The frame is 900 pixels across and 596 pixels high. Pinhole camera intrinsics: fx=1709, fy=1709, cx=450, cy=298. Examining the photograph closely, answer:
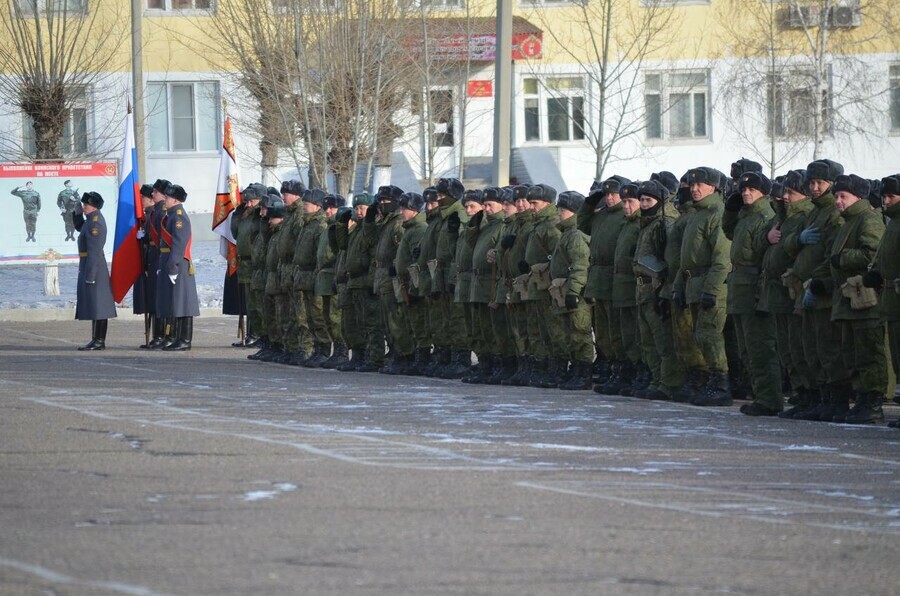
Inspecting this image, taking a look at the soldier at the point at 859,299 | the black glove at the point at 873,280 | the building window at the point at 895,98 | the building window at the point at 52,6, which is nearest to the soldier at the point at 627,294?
the soldier at the point at 859,299

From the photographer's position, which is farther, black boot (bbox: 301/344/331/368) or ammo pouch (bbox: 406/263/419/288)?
black boot (bbox: 301/344/331/368)

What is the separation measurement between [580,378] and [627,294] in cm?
112

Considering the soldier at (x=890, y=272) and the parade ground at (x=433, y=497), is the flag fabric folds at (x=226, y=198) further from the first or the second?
the soldier at (x=890, y=272)

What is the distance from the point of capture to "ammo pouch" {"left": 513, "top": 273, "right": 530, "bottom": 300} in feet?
57.2

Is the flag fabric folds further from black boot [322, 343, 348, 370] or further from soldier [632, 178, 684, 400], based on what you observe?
soldier [632, 178, 684, 400]

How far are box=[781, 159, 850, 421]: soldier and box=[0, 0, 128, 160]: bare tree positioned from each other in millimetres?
22561

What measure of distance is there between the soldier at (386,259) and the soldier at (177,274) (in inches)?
153

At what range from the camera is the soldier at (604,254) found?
655 inches

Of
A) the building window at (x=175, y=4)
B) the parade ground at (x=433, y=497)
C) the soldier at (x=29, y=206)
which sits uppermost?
the building window at (x=175, y=4)

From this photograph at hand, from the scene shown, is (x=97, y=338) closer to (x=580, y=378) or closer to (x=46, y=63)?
(x=580, y=378)

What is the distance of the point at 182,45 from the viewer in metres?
41.3

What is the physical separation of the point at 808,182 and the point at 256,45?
20880 millimetres

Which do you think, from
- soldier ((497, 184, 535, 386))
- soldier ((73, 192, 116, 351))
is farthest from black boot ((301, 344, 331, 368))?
soldier ((73, 192, 116, 351))

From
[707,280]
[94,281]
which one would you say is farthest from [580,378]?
[94,281]
